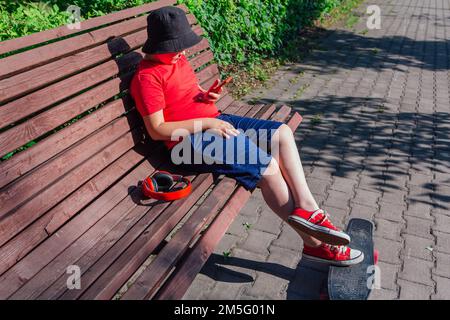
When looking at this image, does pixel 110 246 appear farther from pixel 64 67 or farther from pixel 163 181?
pixel 64 67

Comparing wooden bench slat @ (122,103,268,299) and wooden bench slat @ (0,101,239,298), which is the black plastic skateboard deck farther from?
wooden bench slat @ (0,101,239,298)

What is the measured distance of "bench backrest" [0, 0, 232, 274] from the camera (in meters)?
2.23

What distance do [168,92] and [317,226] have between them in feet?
4.13

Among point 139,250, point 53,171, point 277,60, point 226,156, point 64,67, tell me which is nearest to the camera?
point 139,250

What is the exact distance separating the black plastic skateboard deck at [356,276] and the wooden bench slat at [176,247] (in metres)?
0.82

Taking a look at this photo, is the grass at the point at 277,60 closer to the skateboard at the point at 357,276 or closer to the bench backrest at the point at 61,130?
the bench backrest at the point at 61,130

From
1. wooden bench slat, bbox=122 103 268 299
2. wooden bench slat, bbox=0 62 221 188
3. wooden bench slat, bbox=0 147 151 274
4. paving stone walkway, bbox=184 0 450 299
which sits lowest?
paving stone walkway, bbox=184 0 450 299

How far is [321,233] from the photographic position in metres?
2.65

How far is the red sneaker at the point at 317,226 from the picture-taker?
2635 mm

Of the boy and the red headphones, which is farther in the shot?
the boy

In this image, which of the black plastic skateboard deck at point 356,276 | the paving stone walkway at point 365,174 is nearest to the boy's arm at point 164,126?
the paving stone walkway at point 365,174

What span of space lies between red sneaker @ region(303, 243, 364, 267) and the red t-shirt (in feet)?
3.70

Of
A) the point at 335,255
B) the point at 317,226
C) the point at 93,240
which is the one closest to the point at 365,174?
the point at 335,255

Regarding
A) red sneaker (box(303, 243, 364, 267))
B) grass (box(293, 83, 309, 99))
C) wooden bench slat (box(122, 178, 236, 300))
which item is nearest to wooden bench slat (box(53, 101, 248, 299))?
wooden bench slat (box(122, 178, 236, 300))
